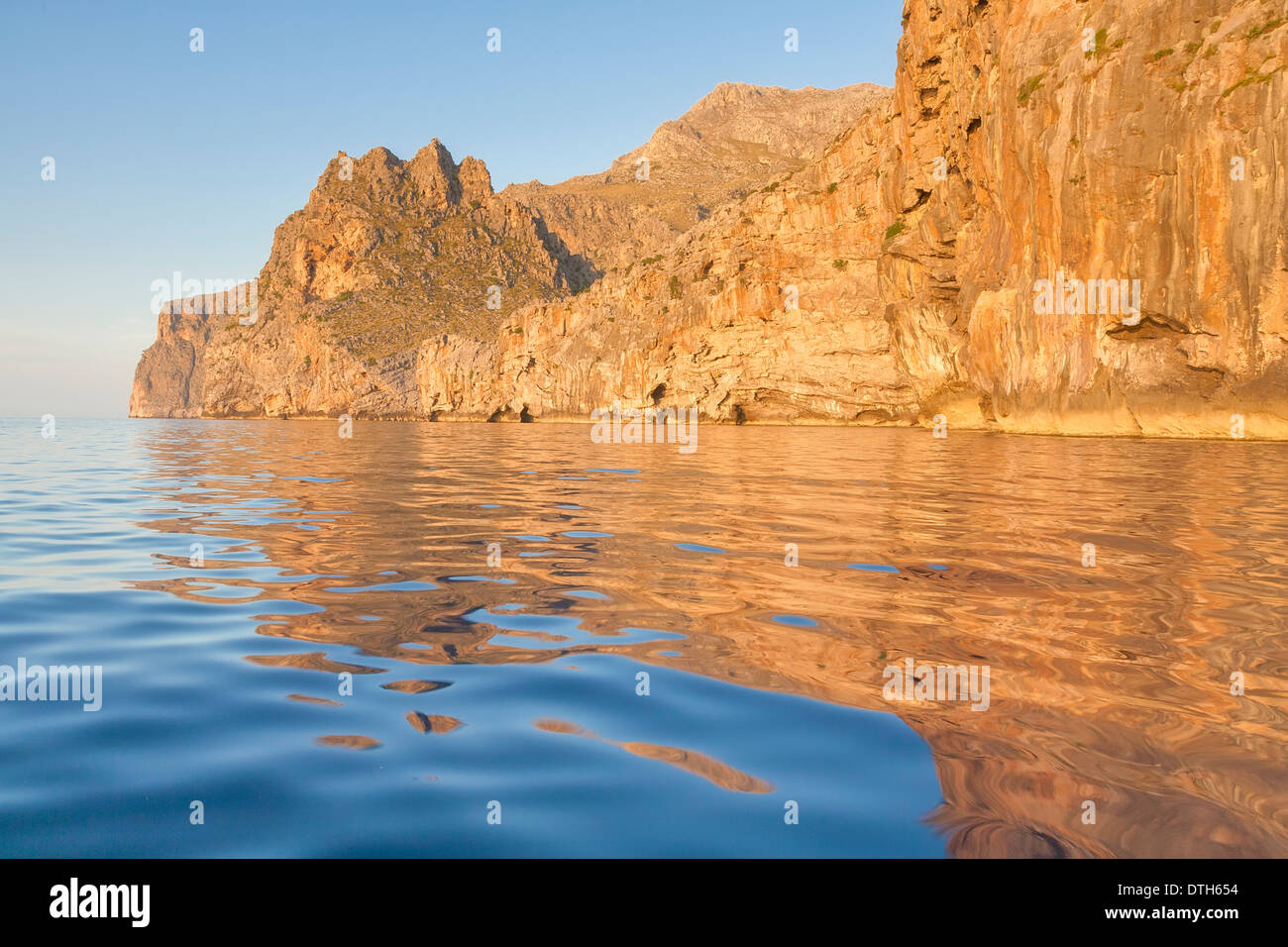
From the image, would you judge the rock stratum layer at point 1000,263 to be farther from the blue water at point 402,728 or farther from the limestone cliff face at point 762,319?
the blue water at point 402,728

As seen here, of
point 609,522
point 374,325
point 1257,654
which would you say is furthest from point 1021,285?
point 374,325

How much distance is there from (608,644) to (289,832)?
274 cm

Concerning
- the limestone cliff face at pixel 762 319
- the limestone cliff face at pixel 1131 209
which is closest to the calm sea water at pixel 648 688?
the limestone cliff face at pixel 1131 209

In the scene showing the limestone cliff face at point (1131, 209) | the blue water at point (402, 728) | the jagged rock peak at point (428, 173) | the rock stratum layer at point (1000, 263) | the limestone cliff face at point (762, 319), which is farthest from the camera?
the jagged rock peak at point (428, 173)

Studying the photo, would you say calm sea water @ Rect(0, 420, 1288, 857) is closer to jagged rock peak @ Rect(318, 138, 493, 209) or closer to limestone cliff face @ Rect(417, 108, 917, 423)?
limestone cliff face @ Rect(417, 108, 917, 423)

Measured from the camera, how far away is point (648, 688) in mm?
4586

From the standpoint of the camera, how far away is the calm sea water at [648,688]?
2.96m

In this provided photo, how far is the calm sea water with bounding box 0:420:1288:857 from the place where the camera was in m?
2.96

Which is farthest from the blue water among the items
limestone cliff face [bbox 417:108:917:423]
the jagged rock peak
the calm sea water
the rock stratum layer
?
the jagged rock peak

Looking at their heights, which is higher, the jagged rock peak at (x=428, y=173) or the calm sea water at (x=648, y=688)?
the jagged rock peak at (x=428, y=173)

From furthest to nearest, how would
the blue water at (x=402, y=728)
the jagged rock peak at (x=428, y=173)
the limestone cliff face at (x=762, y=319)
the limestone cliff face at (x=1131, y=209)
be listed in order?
the jagged rock peak at (x=428, y=173) < the limestone cliff face at (x=762, y=319) < the limestone cliff face at (x=1131, y=209) < the blue water at (x=402, y=728)

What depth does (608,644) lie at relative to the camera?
17.8ft

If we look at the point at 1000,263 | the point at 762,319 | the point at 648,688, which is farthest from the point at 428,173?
the point at 648,688

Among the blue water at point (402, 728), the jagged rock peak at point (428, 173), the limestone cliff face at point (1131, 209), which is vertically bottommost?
the blue water at point (402, 728)
